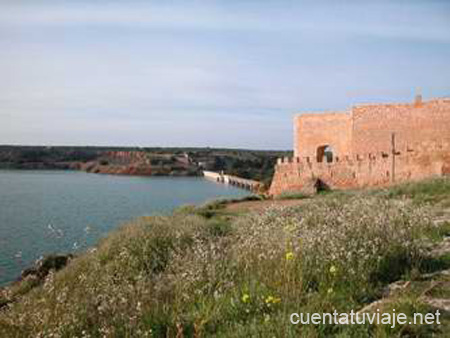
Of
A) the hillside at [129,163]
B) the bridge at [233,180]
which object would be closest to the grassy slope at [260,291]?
the bridge at [233,180]

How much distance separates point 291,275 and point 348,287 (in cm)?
48

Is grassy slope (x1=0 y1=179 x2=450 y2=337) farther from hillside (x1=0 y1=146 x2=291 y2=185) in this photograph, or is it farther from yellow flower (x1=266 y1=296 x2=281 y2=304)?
hillside (x1=0 y1=146 x2=291 y2=185)

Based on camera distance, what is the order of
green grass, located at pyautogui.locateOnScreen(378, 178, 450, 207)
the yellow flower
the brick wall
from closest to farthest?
the yellow flower → green grass, located at pyautogui.locateOnScreen(378, 178, 450, 207) → the brick wall

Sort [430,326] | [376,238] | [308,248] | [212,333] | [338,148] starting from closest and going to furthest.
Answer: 1. [430,326]
2. [212,333]
3. [308,248]
4. [376,238]
5. [338,148]

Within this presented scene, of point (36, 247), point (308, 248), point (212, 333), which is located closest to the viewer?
point (212, 333)

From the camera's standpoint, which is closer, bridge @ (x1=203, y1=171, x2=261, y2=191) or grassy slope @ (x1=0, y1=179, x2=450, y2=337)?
grassy slope @ (x1=0, y1=179, x2=450, y2=337)

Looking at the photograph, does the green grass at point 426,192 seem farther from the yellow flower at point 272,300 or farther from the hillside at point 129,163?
the hillside at point 129,163

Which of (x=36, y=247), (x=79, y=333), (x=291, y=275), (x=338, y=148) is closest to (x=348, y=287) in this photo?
(x=291, y=275)

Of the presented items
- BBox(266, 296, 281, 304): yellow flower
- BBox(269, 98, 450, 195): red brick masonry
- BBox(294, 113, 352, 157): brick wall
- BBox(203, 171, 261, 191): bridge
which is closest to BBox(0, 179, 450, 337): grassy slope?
BBox(266, 296, 281, 304): yellow flower

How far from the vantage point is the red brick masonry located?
18.0 meters

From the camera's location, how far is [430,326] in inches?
134

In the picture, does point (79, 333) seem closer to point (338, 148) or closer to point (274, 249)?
point (274, 249)

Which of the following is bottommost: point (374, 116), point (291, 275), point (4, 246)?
point (4, 246)

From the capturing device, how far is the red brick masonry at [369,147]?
18016 mm
